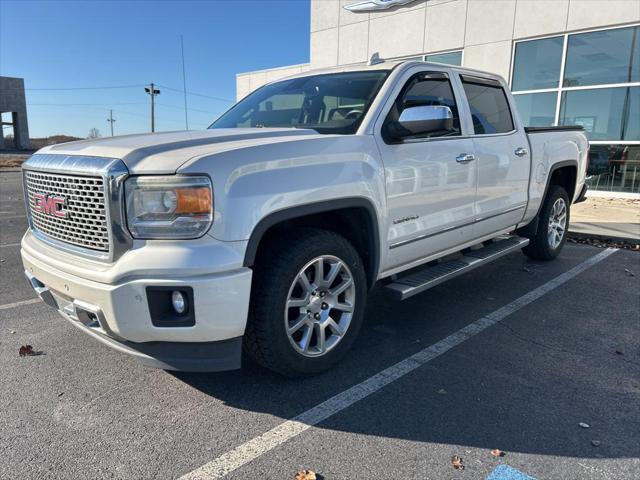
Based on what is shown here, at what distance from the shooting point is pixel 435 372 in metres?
3.25

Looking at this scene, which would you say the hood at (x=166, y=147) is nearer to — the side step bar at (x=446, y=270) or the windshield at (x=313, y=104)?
the windshield at (x=313, y=104)

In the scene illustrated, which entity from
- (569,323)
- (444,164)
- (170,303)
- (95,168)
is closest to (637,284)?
(569,323)

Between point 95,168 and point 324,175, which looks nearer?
point 95,168

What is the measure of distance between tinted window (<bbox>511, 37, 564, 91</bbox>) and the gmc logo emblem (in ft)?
42.3

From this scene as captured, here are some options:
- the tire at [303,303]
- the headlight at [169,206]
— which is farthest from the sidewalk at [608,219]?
the headlight at [169,206]

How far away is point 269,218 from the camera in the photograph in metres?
2.61

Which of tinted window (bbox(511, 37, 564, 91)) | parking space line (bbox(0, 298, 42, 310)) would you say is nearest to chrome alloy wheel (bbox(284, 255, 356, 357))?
parking space line (bbox(0, 298, 42, 310))

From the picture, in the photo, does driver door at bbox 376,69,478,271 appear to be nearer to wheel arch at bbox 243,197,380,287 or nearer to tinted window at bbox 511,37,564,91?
wheel arch at bbox 243,197,380,287

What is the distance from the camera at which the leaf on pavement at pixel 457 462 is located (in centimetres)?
234

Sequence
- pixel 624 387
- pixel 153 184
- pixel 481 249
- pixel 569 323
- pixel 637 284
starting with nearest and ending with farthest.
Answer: pixel 153 184 → pixel 624 387 → pixel 569 323 → pixel 481 249 → pixel 637 284

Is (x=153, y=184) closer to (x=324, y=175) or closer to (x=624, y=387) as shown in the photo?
(x=324, y=175)

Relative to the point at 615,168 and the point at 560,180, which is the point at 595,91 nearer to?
the point at 615,168

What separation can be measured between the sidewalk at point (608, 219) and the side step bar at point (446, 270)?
330 centimetres

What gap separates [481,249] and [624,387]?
2.04 metres
